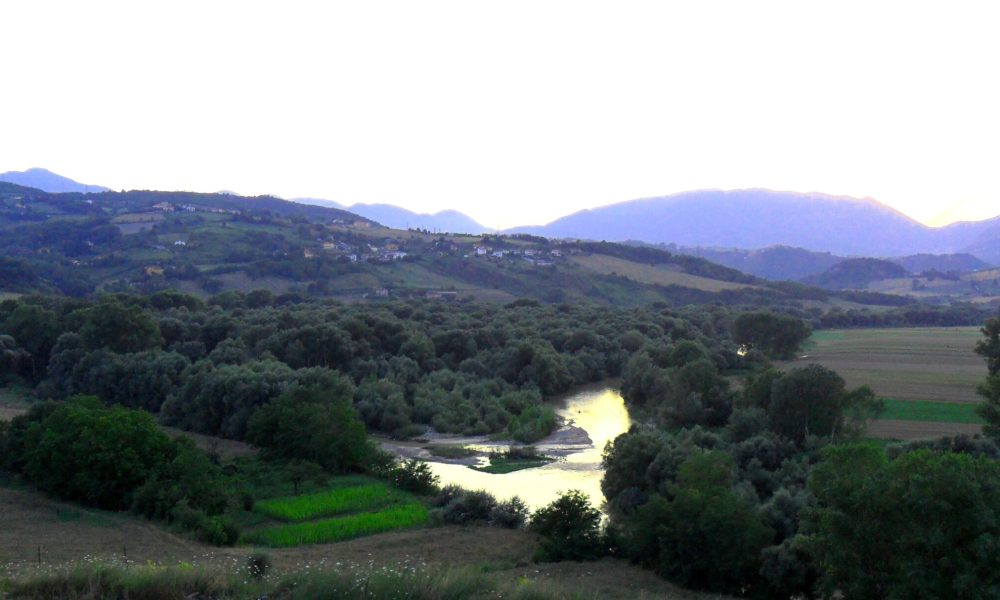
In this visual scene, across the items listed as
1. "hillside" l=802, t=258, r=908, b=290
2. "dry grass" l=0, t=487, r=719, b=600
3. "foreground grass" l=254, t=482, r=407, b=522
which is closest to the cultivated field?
"dry grass" l=0, t=487, r=719, b=600

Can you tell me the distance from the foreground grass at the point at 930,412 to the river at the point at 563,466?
11.5 m

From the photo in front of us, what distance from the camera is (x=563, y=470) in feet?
101

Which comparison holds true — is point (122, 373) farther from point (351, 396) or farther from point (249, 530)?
point (249, 530)

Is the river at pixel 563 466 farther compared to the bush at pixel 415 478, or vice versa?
the river at pixel 563 466

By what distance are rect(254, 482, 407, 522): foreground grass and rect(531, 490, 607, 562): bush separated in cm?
608

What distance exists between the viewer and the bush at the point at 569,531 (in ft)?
65.2

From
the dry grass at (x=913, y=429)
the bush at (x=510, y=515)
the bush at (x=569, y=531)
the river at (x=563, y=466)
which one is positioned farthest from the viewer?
the dry grass at (x=913, y=429)

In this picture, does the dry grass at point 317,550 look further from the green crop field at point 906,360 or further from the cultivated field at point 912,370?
the green crop field at point 906,360

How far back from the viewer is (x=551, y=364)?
48.7 metres

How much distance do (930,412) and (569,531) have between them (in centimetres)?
2453

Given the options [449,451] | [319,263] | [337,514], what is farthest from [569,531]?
[319,263]

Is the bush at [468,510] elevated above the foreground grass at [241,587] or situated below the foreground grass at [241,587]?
below

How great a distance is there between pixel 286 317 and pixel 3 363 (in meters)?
15.3

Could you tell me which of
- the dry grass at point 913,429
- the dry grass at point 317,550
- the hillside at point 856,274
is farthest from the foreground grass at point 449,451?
the hillside at point 856,274
